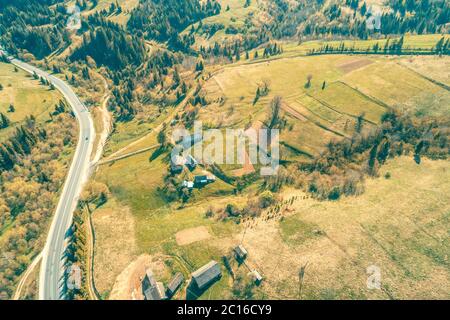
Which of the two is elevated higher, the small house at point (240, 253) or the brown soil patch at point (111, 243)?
the small house at point (240, 253)

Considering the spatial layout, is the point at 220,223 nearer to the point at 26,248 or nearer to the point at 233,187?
Answer: the point at 233,187

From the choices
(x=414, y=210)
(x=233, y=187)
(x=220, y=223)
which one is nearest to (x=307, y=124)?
(x=233, y=187)

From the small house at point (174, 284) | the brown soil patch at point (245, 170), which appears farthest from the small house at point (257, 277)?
the brown soil patch at point (245, 170)

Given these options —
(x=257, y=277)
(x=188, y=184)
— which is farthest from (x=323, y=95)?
(x=257, y=277)

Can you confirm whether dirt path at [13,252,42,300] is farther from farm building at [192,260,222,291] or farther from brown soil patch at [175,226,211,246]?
farm building at [192,260,222,291]

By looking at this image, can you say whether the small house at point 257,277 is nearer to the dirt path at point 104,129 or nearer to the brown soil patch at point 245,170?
the brown soil patch at point 245,170

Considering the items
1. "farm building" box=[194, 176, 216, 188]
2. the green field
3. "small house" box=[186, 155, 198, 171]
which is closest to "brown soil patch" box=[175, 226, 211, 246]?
the green field
